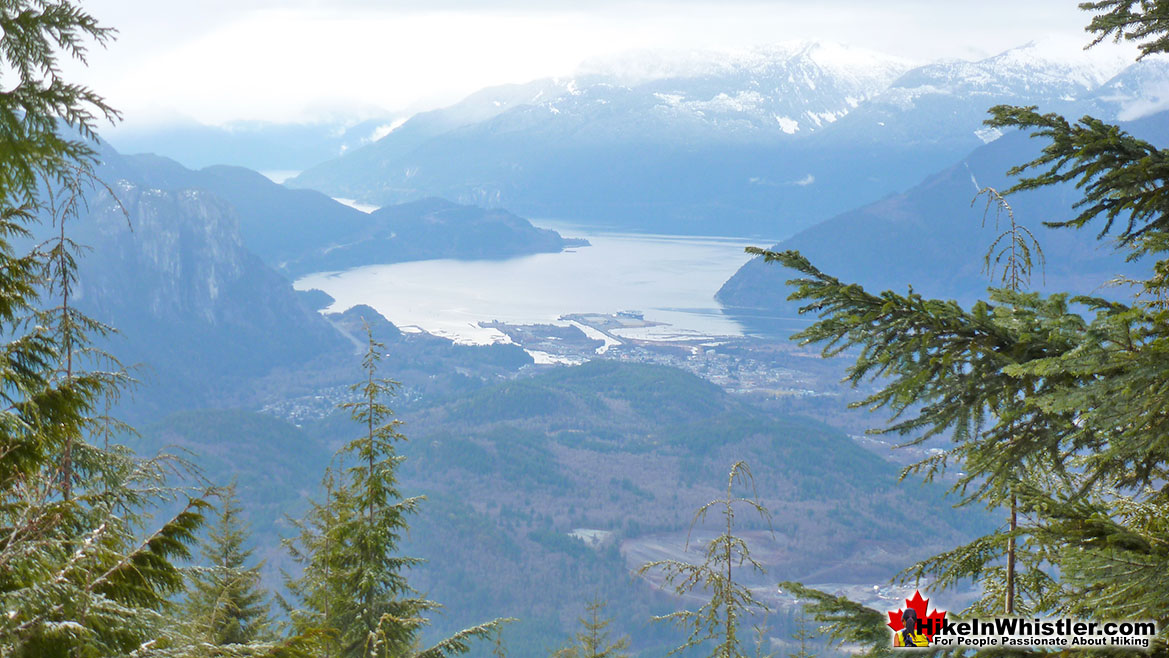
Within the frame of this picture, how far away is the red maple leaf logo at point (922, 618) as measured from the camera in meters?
3.89

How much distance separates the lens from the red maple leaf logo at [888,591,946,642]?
12.8ft

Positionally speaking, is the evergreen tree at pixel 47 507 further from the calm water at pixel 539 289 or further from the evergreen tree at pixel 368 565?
the calm water at pixel 539 289

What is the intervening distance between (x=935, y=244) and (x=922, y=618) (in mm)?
175965

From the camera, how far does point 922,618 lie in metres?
3.95

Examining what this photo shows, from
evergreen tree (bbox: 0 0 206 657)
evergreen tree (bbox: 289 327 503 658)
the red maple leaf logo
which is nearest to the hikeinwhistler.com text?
the red maple leaf logo

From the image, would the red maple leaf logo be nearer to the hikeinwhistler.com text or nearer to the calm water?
the hikeinwhistler.com text

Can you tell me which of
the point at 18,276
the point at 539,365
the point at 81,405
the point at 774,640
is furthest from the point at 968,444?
the point at 539,365

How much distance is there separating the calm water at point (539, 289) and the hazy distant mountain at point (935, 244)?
360 inches

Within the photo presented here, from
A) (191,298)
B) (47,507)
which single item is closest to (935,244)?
(191,298)

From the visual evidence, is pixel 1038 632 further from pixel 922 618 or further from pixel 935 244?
pixel 935 244

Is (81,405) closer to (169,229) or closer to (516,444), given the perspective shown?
(516,444)

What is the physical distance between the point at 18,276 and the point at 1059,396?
406cm

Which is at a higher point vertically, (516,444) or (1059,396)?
(1059,396)

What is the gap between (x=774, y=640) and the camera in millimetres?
39656
